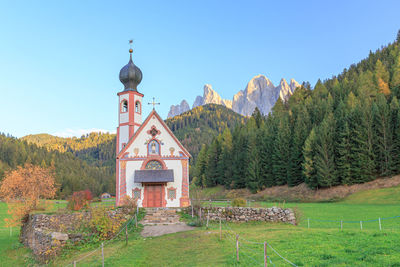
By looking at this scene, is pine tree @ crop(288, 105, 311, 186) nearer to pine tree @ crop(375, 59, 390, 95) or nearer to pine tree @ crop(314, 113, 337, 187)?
pine tree @ crop(314, 113, 337, 187)

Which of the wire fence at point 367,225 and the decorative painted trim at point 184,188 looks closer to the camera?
the wire fence at point 367,225

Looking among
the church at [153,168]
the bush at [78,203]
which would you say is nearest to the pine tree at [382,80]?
the church at [153,168]

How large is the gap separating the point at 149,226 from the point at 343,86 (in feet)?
253

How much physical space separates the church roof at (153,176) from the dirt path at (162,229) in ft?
Result: 28.0

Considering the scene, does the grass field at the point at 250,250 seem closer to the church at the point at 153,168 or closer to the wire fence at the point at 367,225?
the wire fence at the point at 367,225

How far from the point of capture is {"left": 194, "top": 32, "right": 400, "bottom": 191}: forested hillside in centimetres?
4984

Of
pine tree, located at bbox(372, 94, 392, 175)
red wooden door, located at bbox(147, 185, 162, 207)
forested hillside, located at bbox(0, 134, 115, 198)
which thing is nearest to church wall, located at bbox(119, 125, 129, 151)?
red wooden door, located at bbox(147, 185, 162, 207)

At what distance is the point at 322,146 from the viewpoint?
5275cm

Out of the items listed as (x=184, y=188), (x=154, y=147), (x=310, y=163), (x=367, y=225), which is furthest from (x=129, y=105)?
(x=310, y=163)

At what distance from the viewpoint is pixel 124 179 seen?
1328 inches

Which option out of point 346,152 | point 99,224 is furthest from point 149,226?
point 346,152

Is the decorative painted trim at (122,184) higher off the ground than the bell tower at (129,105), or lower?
lower

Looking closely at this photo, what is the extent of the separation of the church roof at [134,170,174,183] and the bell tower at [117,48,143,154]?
6433mm

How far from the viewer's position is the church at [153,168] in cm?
3359
